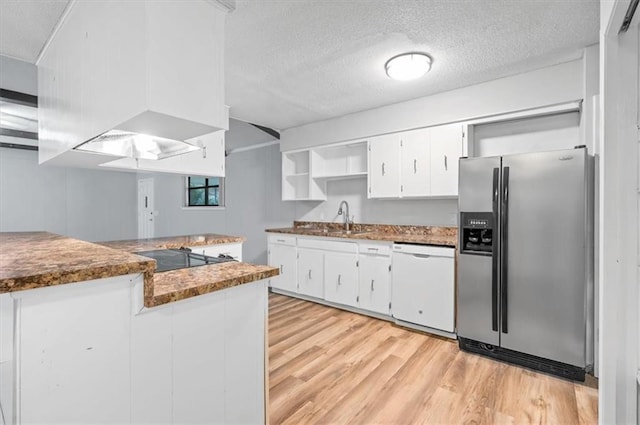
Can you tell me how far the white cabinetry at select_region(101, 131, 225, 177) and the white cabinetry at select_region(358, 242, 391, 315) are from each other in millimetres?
1873

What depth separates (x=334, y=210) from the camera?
4.34 m

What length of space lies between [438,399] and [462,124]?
7.84 ft

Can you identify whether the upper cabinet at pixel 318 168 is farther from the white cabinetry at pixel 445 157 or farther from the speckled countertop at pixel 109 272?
the speckled countertop at pixel 109 272

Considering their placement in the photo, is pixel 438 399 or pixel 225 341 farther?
pixel 438 399

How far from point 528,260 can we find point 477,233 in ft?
1.36

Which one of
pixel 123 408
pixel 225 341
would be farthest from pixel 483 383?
pixel 123 408

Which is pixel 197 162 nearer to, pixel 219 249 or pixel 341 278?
pixel 219 249

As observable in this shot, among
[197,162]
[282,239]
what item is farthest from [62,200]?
[282,239]

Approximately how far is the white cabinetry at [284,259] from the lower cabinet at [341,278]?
528 millimetres

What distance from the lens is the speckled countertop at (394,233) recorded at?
2950mm

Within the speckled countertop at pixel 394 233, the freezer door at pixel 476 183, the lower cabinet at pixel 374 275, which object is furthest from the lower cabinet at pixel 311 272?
the freezer door at pixel 476 183

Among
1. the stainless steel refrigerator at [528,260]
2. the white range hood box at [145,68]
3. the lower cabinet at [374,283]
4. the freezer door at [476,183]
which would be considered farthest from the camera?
the lower cabinet at [374,283]

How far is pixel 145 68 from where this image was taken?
1.06m

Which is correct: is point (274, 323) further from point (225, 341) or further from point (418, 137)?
point (418, 137)
